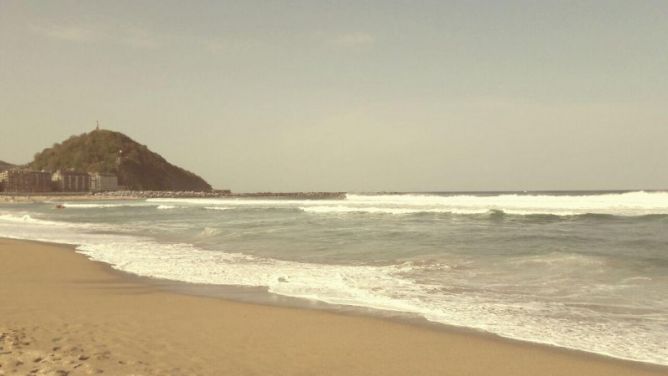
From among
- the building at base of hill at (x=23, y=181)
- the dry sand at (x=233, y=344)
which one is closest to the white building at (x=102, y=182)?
the building at base of hill at (x=23, y=181)

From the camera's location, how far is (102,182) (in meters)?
139

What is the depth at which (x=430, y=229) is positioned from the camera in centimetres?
2333

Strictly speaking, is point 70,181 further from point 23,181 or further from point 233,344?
point 233,344

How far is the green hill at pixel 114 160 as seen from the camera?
167125 mm

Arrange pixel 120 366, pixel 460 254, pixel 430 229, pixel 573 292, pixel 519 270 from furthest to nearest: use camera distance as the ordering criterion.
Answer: pixel 430 229 → pixel 460 254 → pixel 519 270 → pixel 573 292 → pixel 120 366

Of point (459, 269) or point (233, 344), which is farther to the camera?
point (459, 269)

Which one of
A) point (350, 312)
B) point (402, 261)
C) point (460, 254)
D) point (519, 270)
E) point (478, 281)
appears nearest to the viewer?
point (350, 312)

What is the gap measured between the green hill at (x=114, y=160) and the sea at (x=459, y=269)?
151964 mm

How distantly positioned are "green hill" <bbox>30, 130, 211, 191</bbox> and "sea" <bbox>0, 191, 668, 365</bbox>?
499 feet

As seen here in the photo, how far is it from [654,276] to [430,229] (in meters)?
12.3

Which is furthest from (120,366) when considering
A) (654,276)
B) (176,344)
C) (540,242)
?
(540,242)

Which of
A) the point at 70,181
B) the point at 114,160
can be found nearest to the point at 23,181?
the point at 70,181

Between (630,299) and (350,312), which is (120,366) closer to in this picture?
(350,312)

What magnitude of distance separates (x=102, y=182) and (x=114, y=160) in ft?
109
